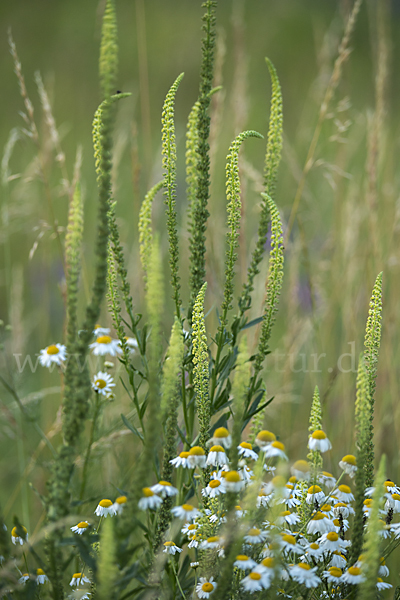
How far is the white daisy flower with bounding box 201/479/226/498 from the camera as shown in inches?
42.7

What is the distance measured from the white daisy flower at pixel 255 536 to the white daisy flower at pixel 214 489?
0.10 m

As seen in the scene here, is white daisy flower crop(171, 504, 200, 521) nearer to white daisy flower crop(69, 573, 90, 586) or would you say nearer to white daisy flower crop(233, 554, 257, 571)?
white daisy flower crop(233, 554, 257, 571)

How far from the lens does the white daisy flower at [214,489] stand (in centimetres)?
108

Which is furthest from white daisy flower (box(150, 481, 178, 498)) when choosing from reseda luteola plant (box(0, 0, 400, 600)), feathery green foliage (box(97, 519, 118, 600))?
feathery green foliage (box(97, 519, 118, 600))

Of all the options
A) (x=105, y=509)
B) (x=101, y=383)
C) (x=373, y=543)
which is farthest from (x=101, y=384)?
(x=373, y=543)

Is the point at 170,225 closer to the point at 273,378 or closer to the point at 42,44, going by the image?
the point at 273,378

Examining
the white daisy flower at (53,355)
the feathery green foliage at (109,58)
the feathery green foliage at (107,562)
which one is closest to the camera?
the feathery green foliage at (107,562)

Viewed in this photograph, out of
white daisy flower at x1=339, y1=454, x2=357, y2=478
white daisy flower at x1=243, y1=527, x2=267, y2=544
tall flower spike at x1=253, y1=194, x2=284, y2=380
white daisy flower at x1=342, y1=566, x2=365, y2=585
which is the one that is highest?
tall flower spike at x1=253, y1=194, x2=284, y2=380

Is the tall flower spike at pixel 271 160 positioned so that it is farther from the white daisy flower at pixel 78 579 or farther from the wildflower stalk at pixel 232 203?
the white daisy flower at pixel 78 579

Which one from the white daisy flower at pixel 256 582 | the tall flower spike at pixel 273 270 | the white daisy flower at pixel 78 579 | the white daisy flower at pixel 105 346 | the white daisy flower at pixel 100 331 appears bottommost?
the white daisy flower at pixel 78 579

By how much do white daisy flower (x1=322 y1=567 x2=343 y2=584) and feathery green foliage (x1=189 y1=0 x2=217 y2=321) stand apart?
0.68 metres

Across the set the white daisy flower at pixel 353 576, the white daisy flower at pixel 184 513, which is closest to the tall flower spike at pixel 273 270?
the white daisy flower at pixel 184 513

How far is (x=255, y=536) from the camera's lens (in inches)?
39.7

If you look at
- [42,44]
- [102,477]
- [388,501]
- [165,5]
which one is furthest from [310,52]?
[388,501]
